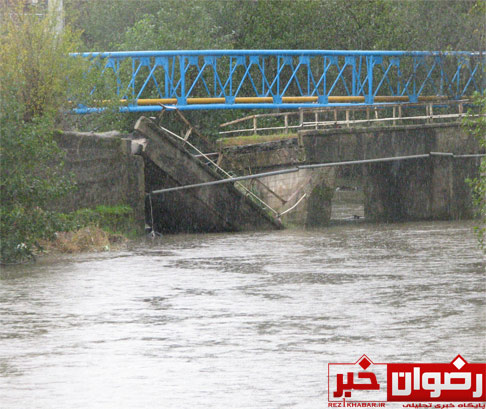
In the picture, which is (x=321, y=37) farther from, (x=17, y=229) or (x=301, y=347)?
(x=301, y=347)

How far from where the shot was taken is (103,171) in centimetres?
2638

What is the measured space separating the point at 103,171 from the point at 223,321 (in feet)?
41.7

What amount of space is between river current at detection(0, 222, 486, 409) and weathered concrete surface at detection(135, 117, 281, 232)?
3.99m

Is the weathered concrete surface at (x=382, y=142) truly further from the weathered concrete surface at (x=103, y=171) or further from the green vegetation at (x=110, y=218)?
the green vegetation at (x=110, y=218)

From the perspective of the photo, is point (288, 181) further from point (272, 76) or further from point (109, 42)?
point (109, 42)

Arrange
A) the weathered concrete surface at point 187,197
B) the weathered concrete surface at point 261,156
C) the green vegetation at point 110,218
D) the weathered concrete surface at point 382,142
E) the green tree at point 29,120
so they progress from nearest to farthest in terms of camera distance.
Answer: the green tree at point 29,120 → the green vegetation at point 110,218 → the weathered concrete surface at point 187,197 → the weathered concrete surface at point 382,142 → the weathered concrete surface at point 261,156

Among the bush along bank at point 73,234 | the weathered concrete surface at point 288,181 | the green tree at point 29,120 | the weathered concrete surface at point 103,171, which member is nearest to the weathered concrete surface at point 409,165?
the weathered concrete surface at point 288,181

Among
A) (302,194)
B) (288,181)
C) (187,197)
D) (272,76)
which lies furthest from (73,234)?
(272,76)

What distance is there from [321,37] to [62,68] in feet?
81.2

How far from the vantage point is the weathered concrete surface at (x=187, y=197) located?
2747 cm

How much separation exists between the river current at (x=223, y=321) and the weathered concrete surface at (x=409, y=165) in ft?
28.0

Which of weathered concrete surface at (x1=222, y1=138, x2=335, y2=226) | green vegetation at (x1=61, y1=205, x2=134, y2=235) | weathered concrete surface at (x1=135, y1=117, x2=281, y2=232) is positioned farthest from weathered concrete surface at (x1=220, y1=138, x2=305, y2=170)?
green vegetation at (x1=61, y1=205, x2=134, y2=235)

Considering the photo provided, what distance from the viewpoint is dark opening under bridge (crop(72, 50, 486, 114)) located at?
33.2 m

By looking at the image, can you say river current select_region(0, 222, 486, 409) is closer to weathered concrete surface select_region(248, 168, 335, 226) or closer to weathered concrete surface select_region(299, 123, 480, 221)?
weathered concrete surface select_region(248, 168, 335, 226)
